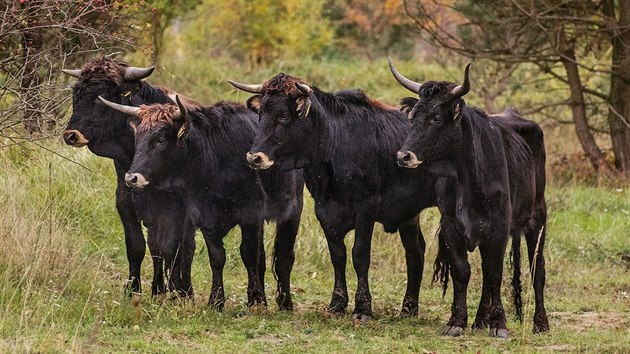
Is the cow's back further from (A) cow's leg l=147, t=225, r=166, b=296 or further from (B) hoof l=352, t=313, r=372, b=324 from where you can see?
(A) cow's leg l=147, t=225, r=166, b=296

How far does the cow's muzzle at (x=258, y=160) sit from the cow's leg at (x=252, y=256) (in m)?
0.85

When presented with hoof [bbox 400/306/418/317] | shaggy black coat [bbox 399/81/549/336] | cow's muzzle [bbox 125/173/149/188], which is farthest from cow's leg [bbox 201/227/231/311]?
shaggy black coat [bbox 399/81/549/336]

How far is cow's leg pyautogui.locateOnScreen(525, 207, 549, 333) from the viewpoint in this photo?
36.3 ft

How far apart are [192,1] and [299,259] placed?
945 cm

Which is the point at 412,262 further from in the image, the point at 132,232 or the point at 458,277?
the point at 132,232

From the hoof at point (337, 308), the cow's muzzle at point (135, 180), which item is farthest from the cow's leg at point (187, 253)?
the hoof at point (337, 308)

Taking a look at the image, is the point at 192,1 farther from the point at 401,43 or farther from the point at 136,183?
the point at 401,43

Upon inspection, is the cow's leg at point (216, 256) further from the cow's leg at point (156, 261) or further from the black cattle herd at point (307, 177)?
the cow's leg at point (156, 261)

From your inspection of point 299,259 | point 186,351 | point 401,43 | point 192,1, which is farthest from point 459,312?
point 401,43

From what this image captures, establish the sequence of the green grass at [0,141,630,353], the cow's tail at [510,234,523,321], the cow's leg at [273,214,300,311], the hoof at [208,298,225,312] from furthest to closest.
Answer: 1. the cow's leg at [273,214,300,311]
2. the cow's tail at [510,234,523,321]
3. the hoof at [208,298,225,312]
4. the green grass at [0,141,630,353]

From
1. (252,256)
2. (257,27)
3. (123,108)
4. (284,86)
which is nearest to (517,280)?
(252,256)

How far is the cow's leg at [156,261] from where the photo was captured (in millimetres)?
11594

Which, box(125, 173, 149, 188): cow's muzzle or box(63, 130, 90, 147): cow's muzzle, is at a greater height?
box(63, 130, 90, 147): cow's muzzle

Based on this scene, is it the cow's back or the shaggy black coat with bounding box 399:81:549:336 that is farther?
the cow's back
